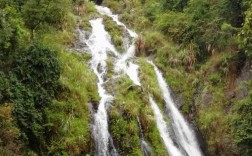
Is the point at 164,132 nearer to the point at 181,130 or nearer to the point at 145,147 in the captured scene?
the point at 181,130

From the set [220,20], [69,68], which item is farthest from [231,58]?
[69,68]

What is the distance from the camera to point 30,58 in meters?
17.3

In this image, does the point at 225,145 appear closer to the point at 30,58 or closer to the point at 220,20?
the point at 220,20

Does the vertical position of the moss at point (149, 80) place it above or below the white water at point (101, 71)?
above

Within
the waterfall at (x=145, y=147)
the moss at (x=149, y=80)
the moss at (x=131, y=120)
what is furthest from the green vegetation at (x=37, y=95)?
the moss at (x=149, y=80)

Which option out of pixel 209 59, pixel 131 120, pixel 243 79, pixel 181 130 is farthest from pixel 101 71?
pixel 243 79

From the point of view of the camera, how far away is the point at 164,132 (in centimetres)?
2075

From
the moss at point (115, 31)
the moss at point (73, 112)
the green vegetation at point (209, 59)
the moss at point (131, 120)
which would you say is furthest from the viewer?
the moss at point (115, 31)

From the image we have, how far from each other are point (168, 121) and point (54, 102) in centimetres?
703

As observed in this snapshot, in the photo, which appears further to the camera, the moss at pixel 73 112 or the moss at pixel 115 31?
the moss at pixel 115 31

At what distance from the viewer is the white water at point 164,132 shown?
19989mm

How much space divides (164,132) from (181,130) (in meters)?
1.51

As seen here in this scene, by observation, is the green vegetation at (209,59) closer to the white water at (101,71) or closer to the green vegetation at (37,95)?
the white water at (101,71)

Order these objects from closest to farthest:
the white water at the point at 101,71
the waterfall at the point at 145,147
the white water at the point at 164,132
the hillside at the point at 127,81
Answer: the hillside at the point at 127,81 → the white water at the point at 101,71 → the waterfall at the point at 145,147 → the white water at the point at 164,132
